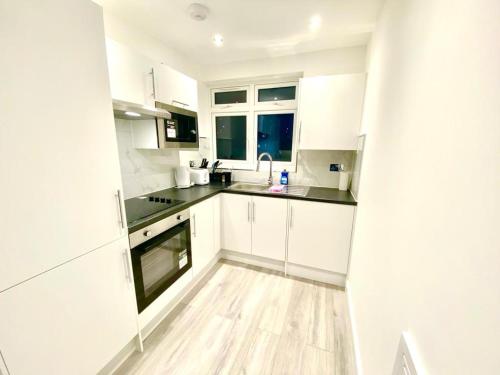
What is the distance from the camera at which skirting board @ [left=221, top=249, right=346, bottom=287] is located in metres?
2.11

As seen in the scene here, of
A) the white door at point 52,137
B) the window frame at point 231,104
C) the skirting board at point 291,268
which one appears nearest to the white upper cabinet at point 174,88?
the white door at point 52,137

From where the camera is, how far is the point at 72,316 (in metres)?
0.97

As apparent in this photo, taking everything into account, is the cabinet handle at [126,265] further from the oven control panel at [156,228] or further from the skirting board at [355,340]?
the skirting board at [355,340]

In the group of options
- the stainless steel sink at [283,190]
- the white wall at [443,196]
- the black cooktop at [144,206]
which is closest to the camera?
the white wall at [443,196]

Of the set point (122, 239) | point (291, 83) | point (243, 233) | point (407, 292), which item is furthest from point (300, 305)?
point (291, 83)

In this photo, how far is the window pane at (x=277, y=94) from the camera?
2566mm

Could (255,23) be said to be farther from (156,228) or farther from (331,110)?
(156,228)

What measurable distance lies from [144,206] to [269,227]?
127cm

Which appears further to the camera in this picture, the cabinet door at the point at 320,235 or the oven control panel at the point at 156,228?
the cabinet door at the point at 320,235

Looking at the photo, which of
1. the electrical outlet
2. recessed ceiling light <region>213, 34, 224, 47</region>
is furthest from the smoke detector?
the electrical outlet

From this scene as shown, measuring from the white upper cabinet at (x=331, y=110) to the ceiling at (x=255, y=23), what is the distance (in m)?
0.38

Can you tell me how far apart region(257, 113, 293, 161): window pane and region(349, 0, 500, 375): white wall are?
163cm

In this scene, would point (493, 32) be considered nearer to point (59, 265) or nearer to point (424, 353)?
point (424, 353)

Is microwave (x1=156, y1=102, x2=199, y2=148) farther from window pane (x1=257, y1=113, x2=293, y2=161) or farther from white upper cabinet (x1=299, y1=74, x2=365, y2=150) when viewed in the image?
white upper cabinet (x1=299, y1=74, x2=365, y2=150)
